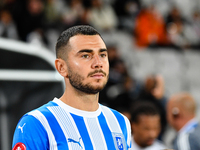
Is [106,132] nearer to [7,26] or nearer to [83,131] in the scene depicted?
[83,131]

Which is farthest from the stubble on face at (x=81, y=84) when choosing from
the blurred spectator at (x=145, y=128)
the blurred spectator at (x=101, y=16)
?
the blurred spectator at (x=101, y=16)

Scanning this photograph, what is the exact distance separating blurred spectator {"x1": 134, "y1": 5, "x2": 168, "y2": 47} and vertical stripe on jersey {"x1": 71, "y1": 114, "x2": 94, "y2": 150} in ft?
26.1

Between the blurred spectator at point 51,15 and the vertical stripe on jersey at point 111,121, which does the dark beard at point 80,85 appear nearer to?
the vertical stripe on jersey at point 111,121

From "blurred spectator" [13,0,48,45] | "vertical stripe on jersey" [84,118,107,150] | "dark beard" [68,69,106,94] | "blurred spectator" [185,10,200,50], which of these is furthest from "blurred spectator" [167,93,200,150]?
"blurred spectator" [185,10,200,50]

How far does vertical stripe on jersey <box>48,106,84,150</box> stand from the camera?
199 centimetres

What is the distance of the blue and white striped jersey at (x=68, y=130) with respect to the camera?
1917 mm

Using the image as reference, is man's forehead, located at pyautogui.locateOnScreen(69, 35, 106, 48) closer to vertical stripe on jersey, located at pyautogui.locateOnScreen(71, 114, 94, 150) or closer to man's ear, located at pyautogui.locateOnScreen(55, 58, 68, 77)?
man's ear, located at pyautogui.locateOnScreen(55, 58, 68, 77)

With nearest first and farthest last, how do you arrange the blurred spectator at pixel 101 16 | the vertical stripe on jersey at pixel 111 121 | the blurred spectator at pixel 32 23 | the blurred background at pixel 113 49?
the vertical stripe on jersey at pixel 111 121 < the blurred background at pixel 113 49 < the blurred spectator at pixel 32 23 < the blurred spectator at pixel 101 16

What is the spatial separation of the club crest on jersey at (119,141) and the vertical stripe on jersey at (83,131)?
7.6 inches

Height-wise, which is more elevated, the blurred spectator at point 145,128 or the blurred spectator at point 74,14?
the blurred spectator at point 74,14

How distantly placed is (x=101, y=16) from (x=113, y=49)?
174 cm

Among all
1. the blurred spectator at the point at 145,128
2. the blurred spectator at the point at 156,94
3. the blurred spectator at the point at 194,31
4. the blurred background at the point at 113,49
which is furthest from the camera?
the blurred spectator at the point at 194,31

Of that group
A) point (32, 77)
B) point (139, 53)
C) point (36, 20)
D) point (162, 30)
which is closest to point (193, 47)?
point (162, 30)

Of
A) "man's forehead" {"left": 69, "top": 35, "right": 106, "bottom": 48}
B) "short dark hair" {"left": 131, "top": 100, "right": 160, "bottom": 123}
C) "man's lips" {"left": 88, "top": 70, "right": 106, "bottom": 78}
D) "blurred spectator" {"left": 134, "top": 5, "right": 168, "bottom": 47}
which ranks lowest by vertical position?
"short dark hair" {"left": 131, "top": 100, "right": 160, "bottom": 123}
